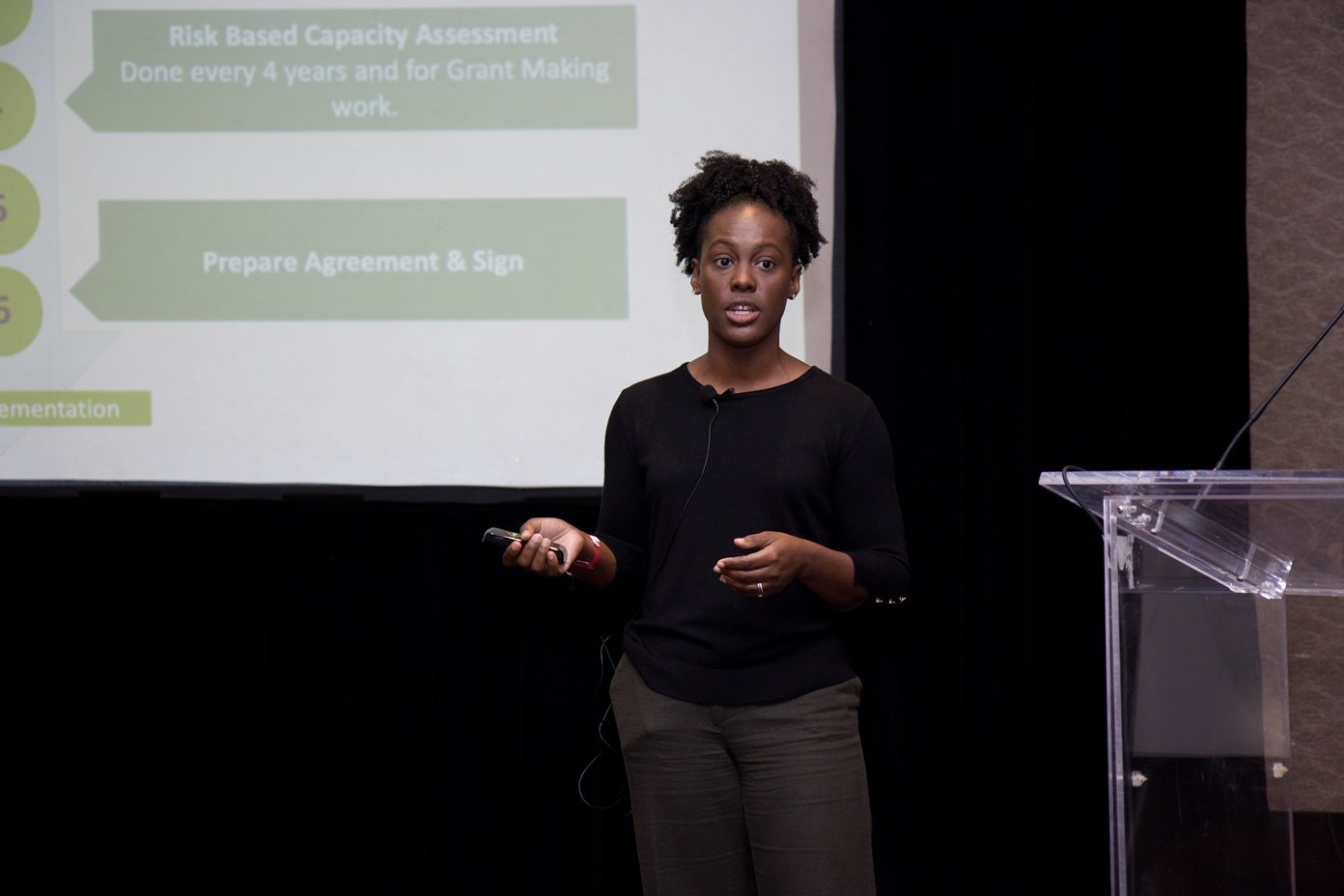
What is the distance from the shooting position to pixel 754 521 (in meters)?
1.65

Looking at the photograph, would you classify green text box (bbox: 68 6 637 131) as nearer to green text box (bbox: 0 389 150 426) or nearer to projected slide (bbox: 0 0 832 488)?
projected slide (bbox: 0 0 832 488)

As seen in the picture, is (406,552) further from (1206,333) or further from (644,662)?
(1206,333)

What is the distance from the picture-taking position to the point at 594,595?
182cm

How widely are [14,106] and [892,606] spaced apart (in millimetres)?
2161

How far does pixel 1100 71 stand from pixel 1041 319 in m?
0.51

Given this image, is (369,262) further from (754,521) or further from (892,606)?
(892,606)

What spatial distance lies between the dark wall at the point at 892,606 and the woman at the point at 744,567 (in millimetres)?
598

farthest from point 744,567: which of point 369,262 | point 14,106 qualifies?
point 14,106

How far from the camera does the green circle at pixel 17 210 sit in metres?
2.46

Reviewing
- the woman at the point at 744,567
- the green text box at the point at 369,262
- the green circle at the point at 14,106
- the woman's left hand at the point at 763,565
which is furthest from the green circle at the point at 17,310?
the woman's left hand at the point at 763,565

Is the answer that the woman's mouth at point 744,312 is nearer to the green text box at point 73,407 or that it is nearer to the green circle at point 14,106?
the green text box at point 73,407

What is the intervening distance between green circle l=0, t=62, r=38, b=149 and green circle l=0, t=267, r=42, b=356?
0.29 m

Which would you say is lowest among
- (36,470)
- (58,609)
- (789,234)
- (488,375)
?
(58,609)

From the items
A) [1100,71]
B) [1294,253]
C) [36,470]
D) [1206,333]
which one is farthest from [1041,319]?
[36,470]
